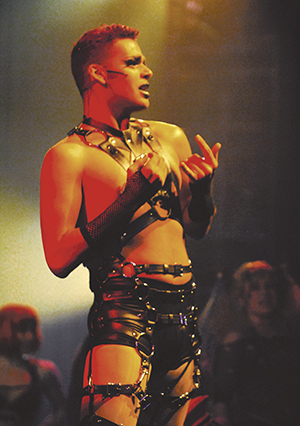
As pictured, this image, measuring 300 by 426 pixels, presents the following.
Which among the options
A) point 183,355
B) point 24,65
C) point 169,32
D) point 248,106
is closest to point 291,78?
point 248,106

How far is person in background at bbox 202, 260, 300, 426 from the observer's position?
269cm

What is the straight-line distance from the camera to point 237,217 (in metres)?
2.85

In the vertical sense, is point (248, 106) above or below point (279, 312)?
above

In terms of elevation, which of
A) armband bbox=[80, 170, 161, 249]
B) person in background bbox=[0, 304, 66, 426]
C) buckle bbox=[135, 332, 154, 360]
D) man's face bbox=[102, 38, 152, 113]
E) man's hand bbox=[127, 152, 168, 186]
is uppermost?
man's face bbox=[102, 38, 152, 113]

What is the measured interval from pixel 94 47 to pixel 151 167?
62 centimetres

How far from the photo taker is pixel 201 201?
6.31ft

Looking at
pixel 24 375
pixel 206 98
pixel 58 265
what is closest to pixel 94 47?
pixel 58 265

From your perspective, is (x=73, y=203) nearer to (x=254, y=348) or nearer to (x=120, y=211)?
(x=120, y=211)

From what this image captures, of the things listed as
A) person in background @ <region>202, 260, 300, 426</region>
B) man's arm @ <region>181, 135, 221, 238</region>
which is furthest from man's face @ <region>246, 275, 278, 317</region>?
man's arm @ <region>181, 135, 221, 238</region>

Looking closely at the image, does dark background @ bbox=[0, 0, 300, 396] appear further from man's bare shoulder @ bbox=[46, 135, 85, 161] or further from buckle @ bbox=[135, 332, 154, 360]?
A: buckle @ bbox=[135, 332, 154, 360]

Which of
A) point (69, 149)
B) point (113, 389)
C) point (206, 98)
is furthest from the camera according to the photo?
point (206, 98)

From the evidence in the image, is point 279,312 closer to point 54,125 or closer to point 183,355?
point 183,355

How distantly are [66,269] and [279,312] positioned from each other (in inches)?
58.8

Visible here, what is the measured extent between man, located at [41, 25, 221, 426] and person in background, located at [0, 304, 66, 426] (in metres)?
0.86
